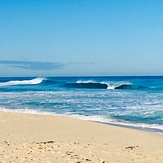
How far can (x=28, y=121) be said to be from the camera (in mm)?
14461

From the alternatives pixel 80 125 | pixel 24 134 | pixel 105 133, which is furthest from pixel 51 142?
pixel 80 125

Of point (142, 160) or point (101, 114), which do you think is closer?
point (142, 160)

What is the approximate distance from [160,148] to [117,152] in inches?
61.6

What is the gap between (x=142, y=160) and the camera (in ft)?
25.6

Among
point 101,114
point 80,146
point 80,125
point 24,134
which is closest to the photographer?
point 80,146

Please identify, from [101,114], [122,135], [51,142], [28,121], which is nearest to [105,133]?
[122,135]

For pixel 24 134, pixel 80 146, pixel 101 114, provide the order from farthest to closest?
pixel 101 114, pixel 24 134, pixel 80 146

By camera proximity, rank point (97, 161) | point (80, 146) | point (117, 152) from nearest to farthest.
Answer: point (97, 161), point (117, 152), point (80, 146)

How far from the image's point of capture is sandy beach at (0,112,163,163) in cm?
781

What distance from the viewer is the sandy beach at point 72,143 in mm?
7809

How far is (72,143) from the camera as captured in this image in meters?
9.63

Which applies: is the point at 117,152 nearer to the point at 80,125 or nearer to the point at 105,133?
the point at 105,133

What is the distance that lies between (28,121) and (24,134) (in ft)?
10.4

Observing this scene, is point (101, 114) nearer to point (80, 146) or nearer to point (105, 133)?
point (105, 133)
